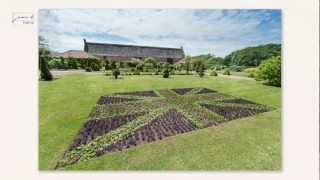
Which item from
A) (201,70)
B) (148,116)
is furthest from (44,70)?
(201,70)

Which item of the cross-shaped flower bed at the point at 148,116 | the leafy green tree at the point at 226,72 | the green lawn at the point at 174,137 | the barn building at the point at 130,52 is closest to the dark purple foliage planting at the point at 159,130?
the cross-shaped flower bed at the point at 148,116

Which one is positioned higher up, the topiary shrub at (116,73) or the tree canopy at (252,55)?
the tree canopy at (252,55)

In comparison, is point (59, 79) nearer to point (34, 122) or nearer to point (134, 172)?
point (34, 122)

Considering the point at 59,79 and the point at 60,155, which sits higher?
the point at 59,79

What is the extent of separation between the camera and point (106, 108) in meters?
5.90

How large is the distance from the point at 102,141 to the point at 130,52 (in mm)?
1464

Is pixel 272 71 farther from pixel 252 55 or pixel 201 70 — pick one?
pixel 201 70

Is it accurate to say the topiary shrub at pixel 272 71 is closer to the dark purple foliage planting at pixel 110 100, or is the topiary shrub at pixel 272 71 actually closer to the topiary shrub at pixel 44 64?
the dark purple foliage planting at pixel 110 100

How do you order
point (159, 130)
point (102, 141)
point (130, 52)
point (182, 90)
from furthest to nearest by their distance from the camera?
point (182, 90), point (130, 52), point (159, 130), point (102, 141)

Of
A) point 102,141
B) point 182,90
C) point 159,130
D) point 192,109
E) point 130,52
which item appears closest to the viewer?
point 102,141

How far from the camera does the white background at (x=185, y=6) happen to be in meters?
5.54

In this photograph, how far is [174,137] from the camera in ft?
18.2

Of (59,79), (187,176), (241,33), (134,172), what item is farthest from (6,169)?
(241,33)

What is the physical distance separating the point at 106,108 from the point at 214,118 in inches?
68.7
